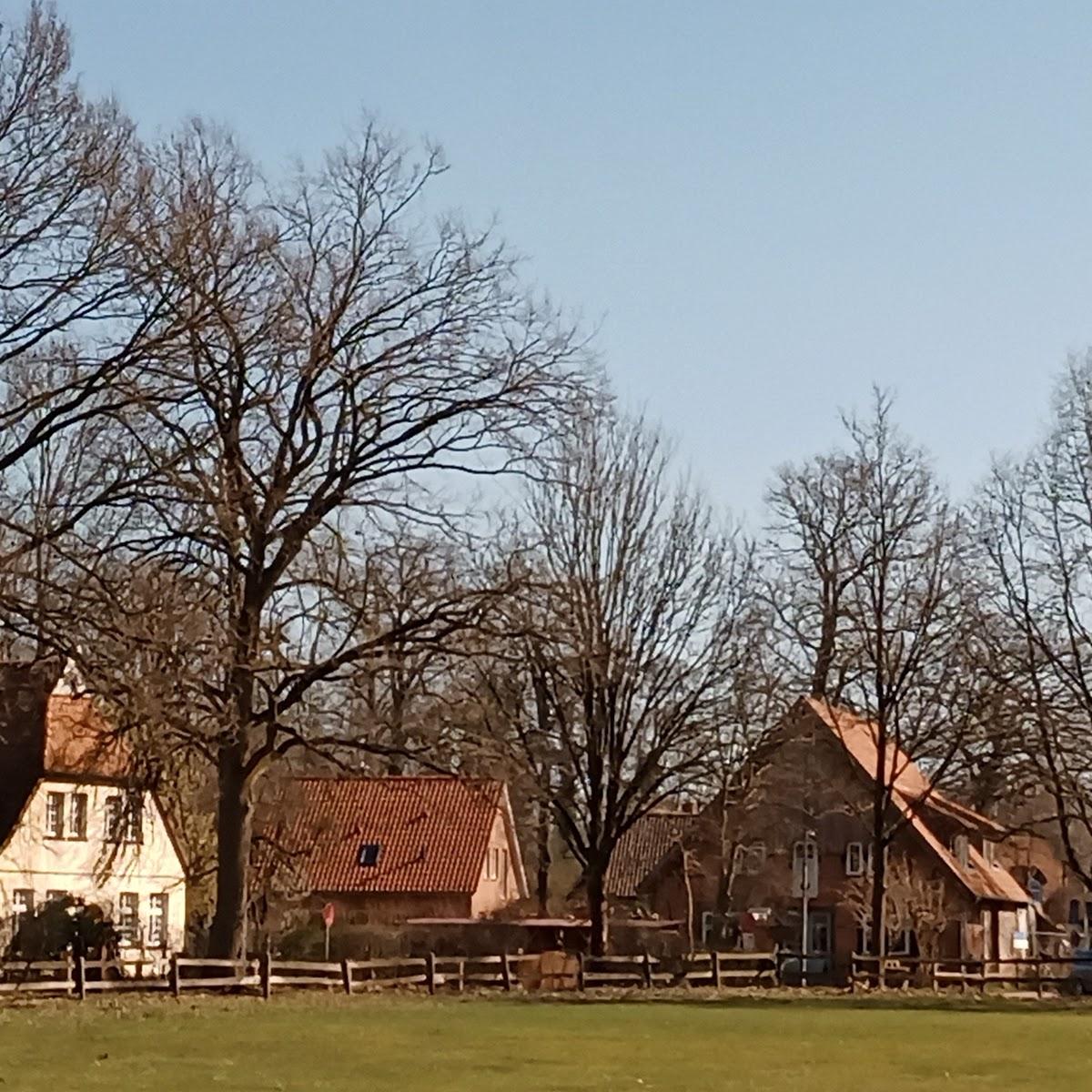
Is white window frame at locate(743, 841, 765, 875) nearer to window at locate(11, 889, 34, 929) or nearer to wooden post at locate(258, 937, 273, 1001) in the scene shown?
window at locate(11, 889, 34, 929)

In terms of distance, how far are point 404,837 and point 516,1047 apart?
3610 centimetres

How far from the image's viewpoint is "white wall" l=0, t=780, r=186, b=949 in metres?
50.0

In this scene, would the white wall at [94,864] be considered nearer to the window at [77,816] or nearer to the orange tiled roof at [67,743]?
the window at [77,816]

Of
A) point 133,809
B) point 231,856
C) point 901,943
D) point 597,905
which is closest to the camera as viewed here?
point 133,809

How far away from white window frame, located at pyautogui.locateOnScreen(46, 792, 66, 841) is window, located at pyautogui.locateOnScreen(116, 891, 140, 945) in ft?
9.05

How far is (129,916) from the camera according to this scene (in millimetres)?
52594

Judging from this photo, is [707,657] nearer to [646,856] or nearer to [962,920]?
[962,920]

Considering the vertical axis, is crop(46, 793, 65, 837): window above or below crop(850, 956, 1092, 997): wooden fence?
above

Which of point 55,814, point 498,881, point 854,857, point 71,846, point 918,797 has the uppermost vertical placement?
point 918,797

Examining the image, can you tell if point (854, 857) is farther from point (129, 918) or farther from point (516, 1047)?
point (516, 1047)

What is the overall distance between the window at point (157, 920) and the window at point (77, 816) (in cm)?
322

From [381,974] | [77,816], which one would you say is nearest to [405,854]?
[77,816]

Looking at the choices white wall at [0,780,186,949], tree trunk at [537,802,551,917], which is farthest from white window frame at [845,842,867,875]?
white wall at [0,780,186,949]

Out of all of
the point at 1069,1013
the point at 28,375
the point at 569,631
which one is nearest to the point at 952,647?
the point at 1069,1013
